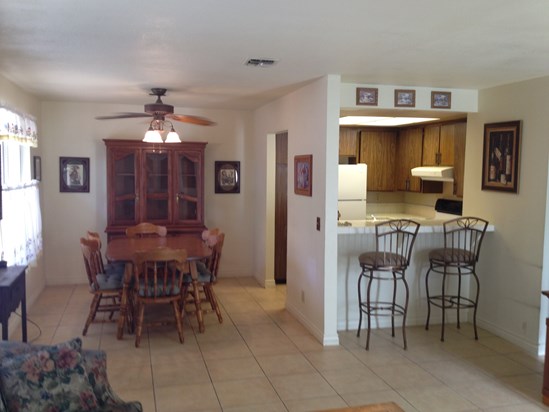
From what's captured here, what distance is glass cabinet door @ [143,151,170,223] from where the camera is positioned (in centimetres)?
625

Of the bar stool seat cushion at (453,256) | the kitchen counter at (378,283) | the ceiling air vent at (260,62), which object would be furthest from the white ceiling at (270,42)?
the bar stool seat cushion at (453,256)

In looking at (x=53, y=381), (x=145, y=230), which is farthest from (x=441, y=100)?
(x=53, y=381)

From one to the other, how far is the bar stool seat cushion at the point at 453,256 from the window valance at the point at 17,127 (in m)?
3.78

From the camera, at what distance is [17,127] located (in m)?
4.39

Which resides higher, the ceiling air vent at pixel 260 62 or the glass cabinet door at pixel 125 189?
the ceiling air vent at pixel 260 62

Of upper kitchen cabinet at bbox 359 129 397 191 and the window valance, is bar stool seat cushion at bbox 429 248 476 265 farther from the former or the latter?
the window valance

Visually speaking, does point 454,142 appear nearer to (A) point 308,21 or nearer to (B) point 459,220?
(B) point 459,220

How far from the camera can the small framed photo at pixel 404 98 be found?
4.64 meters

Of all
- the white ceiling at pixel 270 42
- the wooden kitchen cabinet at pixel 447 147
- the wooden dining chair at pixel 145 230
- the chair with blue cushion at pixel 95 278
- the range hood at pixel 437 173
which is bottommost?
the chair with blue cushion at pixel 95 278

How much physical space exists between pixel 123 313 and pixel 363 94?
287 centimetres

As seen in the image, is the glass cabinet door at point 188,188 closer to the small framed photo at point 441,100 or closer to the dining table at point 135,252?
the dining table at point 135,252

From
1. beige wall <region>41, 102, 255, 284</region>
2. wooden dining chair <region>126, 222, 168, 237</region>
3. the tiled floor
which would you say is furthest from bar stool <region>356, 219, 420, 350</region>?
beige wall <region>41, 102, 255, 284</region>

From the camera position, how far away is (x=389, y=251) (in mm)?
4738

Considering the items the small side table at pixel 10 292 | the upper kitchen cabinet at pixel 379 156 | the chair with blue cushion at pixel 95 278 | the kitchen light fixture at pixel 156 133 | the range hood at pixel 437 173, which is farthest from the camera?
the upper kitchen cabinet at pixel 379 156
